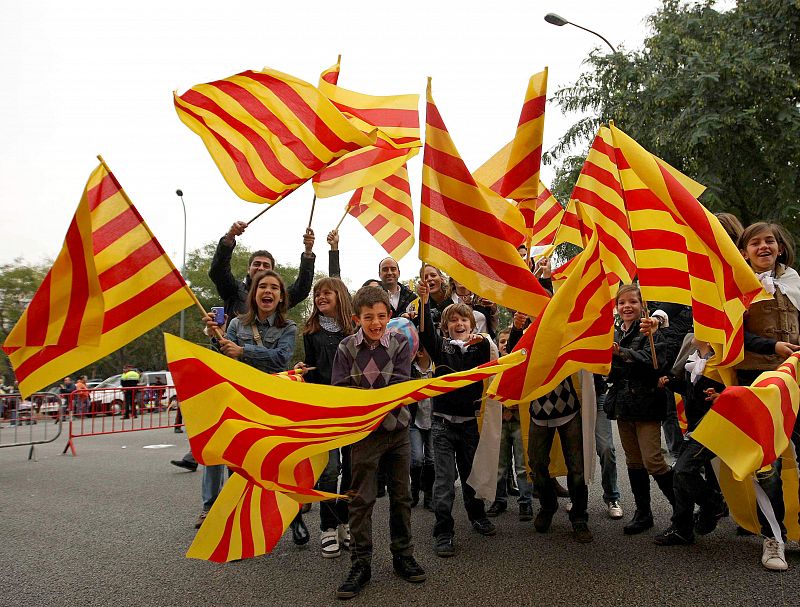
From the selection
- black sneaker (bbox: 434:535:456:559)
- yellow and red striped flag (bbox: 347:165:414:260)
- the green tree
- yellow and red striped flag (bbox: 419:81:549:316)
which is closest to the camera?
yellow and red striped flag (bbox: 419:81:549:316)

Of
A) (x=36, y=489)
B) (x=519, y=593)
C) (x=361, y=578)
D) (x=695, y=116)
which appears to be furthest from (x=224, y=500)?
(x=695, y=116)

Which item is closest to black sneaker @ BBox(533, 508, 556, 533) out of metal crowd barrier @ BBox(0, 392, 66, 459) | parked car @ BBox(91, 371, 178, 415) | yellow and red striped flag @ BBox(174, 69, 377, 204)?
yellow and red striped flag @ BBox(174, 69, 377, 204)

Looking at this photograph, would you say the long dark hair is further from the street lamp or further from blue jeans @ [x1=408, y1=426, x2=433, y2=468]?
the street lamp

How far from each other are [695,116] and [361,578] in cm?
1200

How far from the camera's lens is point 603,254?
5.03 meters

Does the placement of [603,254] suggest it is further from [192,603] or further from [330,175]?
[192,603]

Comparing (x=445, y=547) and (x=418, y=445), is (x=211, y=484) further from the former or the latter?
(x=445, y=547)

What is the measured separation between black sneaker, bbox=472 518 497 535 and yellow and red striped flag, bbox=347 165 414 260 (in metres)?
2.61

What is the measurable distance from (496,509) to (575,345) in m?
2.14

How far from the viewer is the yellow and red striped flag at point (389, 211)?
6480 millimetres

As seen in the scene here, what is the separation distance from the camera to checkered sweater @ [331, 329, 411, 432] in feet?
13.8

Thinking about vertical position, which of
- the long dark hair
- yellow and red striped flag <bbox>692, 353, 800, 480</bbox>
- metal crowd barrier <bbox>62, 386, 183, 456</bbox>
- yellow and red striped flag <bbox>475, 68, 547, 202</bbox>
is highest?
yellow and red striped flag <bbox>475, 68, 547, 202</bbox>

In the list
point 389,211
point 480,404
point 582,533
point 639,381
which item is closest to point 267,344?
point 480,404

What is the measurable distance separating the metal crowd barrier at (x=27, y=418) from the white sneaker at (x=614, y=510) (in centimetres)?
893
